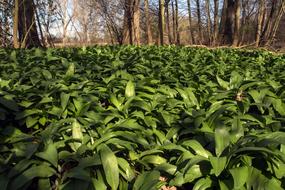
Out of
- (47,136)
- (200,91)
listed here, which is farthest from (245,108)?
(47,136)

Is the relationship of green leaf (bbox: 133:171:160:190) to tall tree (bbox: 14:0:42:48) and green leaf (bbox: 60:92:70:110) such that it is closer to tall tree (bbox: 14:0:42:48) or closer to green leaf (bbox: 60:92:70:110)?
green leaf (bbox: 60:92:70:110)

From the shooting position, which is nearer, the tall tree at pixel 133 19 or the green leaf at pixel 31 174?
the green leaf at pixel 31 174

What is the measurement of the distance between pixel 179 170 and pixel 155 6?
25.5 meters

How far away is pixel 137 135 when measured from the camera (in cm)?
249

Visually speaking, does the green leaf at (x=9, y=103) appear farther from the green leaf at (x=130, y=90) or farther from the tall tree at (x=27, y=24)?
the tall tree at (x=27, y=24)

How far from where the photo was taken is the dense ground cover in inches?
78.7

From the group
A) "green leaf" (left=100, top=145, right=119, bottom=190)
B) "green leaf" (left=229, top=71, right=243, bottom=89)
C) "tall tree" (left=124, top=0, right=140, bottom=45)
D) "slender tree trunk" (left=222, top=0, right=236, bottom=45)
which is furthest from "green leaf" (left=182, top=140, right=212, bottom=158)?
"slender tree trunk" (left=222, top=0, right=236, bottom=45)

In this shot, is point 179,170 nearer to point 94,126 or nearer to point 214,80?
point 94,126

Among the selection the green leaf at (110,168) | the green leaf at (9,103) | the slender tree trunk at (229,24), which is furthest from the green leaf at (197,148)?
the slender tree trunk at (229,24)

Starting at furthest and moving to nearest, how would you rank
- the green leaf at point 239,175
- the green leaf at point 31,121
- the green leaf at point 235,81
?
1. the green leaf at point 235,81
2. the green leaf at point 31,121
3. the green leaf at point 239,175

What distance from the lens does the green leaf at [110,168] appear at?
197 centimetres

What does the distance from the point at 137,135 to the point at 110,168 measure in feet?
1.72

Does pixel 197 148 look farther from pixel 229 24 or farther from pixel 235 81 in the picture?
pixel 229 24

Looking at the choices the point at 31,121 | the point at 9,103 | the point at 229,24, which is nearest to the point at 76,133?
the point at 31,121
